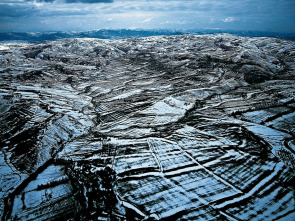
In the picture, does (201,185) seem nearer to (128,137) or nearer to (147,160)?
(147,160)

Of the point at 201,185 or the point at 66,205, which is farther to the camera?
the point at 201,185

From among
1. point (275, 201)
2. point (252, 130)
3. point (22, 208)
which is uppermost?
point (252, 130)

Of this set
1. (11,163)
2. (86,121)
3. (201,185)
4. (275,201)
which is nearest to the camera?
(275,201)

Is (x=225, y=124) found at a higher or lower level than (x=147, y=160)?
higher

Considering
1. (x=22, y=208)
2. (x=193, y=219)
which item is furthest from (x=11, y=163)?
(x=193, y=219)

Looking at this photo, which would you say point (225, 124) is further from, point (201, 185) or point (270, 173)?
point (201, 185)

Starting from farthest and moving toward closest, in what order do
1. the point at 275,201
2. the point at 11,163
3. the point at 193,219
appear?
1. the point at 11,163
2. the point at 275,201
3. the point at 193,219
